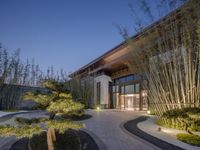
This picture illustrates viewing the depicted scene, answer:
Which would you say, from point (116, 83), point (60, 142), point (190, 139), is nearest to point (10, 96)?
point (116, 83)

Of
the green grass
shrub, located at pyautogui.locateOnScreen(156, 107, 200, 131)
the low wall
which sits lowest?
the green grass

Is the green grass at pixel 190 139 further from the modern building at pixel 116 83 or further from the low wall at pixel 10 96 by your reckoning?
the low wall at pixel 10 96

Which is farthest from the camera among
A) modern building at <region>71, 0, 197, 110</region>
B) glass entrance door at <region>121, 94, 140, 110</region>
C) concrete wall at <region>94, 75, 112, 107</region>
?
concrete wall at <region>94, 75, 112, 107</region>

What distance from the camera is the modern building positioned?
21.8 m

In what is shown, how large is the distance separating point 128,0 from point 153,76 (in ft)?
12.3

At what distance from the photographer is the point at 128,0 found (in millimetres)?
10930

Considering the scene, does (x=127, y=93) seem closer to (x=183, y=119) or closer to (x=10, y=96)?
(x=10, y=96)

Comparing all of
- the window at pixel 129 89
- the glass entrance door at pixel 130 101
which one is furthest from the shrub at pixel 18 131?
the window at pixel 129 89

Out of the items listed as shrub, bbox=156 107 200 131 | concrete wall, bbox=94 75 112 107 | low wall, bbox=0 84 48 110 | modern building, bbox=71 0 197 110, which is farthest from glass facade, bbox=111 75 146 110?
shrub, bbox=156 107 200 131

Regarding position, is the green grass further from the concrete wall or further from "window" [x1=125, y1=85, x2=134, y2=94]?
the concrete wall

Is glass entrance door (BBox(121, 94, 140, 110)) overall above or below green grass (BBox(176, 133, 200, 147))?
above

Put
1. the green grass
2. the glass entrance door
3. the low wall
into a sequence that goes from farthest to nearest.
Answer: the glass entrance door → the low wall → the green grass

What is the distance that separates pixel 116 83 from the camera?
26.5m

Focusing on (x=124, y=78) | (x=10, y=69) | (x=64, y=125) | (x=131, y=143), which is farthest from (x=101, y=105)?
(x=64, y=125)
